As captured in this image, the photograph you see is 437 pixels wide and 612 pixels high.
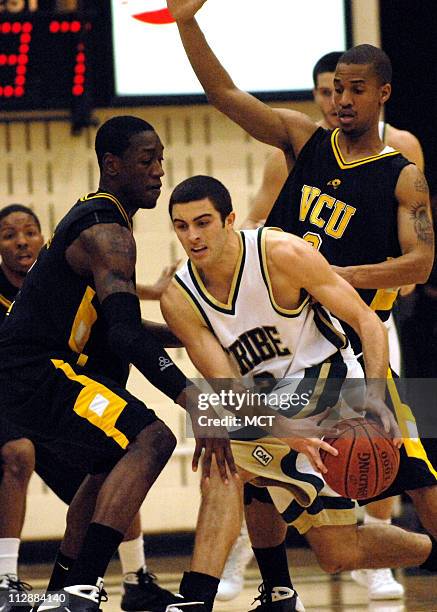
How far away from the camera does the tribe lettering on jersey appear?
476 cm

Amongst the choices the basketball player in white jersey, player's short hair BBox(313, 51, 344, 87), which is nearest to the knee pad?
the basketball player in white jersey

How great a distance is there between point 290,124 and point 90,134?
2330 millimetres

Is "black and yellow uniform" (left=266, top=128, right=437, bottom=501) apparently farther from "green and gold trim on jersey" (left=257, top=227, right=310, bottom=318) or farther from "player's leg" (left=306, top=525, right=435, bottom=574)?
"green and gold trim on jersey" (left=257, top=227, right=310, bottom=318)

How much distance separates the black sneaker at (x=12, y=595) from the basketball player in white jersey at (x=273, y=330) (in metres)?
0.86

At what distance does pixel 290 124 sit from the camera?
5422 millimetres

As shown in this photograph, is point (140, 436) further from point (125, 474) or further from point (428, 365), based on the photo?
point (428, 365)

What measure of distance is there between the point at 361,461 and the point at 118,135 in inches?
58.5

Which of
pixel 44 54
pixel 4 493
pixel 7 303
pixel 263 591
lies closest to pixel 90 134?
pixel 44 54

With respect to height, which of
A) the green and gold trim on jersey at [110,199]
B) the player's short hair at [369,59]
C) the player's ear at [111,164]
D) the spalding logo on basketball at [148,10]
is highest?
the spalding logo on basketball at [148,10]

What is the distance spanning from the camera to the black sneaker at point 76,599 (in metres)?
4.21

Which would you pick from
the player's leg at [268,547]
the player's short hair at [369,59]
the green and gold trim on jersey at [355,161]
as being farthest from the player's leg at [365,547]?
the player's short hair at [369,59]

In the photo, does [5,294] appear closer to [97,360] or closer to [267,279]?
[97,360]

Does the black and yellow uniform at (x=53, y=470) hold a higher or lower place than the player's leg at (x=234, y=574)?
higher

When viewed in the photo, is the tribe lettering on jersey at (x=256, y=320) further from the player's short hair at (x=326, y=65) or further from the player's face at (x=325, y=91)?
the player's short hair at (x=326, y=65)
